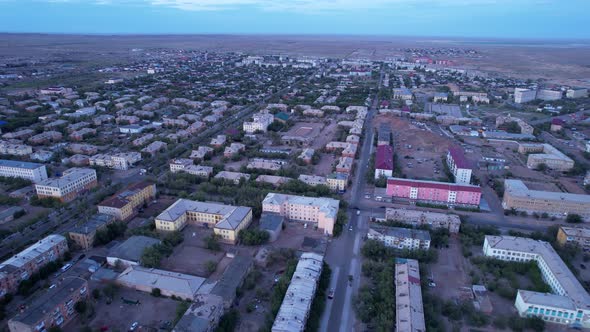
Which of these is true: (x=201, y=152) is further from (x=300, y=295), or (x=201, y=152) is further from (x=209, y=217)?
(x=300, y=295)

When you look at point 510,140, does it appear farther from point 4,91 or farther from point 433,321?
point 4,91

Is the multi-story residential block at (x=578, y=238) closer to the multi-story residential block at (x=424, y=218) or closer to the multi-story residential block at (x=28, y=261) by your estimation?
the multi-story residential block at (x=424, y=218)

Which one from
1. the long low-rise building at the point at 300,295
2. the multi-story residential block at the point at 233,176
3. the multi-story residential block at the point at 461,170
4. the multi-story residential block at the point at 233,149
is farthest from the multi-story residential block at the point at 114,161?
the multi-story residential block at the point at 461,170

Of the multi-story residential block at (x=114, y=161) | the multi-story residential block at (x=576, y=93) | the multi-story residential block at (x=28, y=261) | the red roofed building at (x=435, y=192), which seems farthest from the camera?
the multi-story residential block at (x=576, y=93)

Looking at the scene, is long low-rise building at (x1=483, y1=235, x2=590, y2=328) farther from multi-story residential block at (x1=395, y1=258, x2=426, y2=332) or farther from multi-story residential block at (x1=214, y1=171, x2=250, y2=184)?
multi-story residential block at (x1=214, y1=171, x2=250, y2=184)

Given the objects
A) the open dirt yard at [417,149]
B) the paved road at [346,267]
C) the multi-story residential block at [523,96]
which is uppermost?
the multi-story residential block at [523,96]

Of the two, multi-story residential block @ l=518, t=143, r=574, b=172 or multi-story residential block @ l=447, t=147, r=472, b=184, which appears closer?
multi-story residential block @ l=447, t=147, r=472, b=184

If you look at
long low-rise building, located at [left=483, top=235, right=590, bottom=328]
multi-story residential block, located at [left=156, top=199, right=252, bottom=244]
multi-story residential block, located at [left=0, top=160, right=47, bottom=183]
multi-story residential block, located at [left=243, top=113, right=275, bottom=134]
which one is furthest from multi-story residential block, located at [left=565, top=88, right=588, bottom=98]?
multi-story residential block, located at [left=0, top=160, right=47, bottom=183]
